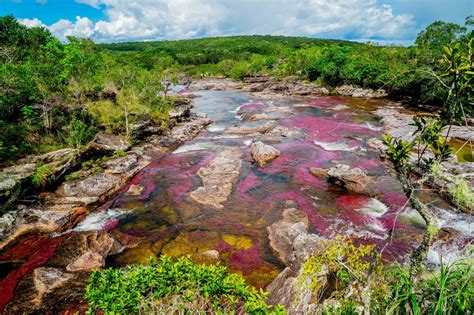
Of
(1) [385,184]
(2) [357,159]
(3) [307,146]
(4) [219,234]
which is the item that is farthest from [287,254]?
(3) [307,146]

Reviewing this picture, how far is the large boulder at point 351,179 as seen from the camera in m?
19.5

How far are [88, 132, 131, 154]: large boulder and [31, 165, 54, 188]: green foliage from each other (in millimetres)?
4614

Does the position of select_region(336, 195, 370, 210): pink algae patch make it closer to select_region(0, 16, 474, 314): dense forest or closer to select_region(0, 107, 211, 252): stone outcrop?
select_region(0, 16, 474, 314): dense forest

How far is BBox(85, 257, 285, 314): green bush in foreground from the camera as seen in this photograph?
18.6 feet

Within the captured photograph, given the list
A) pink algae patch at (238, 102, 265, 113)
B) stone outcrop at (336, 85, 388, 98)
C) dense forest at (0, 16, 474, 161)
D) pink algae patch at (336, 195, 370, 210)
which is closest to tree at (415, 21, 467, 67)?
dense forest at (0, 16, 474, 161)

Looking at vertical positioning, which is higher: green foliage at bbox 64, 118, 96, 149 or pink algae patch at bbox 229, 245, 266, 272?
green foliage at bbox 64, 118, 96, 149

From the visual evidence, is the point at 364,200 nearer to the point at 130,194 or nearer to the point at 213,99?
the point at 130,194

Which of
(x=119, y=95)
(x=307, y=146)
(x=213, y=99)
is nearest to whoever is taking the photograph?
(x=307, y=146)

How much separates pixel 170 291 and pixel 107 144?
2195 cm

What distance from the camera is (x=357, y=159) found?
25.0m

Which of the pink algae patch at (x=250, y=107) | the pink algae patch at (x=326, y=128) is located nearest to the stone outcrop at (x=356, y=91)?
the pink algae patch at (x=250, y=107)

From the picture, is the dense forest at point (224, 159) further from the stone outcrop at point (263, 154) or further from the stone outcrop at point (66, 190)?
the stone outcrop at point (263, 154)

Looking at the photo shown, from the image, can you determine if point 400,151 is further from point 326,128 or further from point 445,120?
point 326,128

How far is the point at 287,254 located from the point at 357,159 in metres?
15.0
